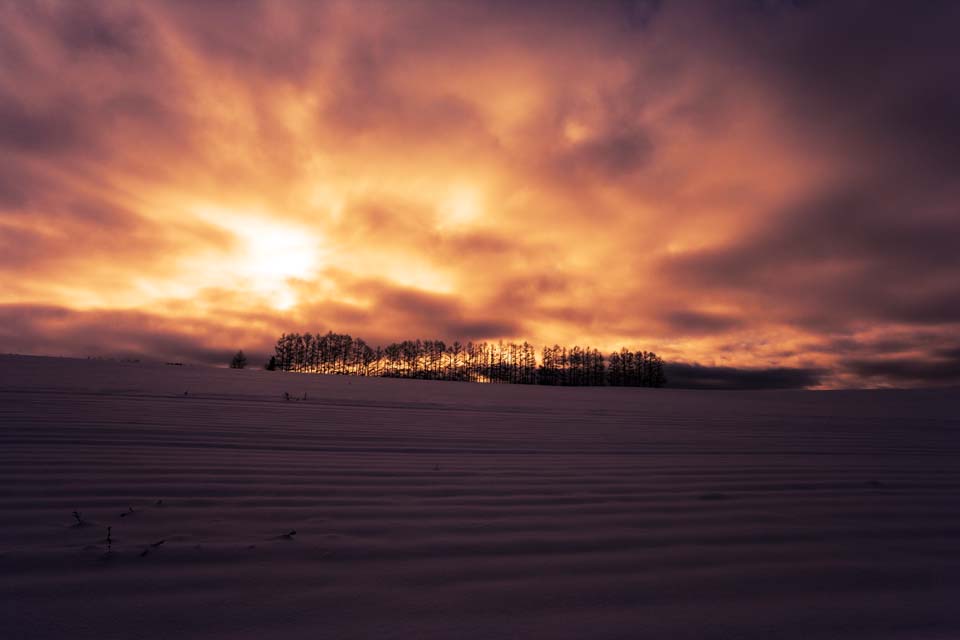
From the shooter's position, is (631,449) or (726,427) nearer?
(631,449)

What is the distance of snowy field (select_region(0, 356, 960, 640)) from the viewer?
1.51m

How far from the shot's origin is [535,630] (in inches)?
57.1

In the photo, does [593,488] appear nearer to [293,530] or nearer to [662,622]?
[662,622]

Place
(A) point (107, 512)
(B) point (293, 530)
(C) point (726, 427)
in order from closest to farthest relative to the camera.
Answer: (B) point (293, 530) < (A) point (107, 512) < (C) point (726, 427)

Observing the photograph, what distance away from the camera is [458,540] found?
212 centimetres

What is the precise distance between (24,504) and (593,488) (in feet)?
10.1

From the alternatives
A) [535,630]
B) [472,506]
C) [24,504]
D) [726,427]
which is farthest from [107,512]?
[726,427]

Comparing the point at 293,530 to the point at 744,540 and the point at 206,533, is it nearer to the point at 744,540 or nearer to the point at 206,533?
the point at 206,533

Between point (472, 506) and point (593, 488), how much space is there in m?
0.89

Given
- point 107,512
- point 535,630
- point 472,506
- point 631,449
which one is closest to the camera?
point 535,630

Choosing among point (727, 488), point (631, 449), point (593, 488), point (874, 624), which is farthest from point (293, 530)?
point (631, 449)

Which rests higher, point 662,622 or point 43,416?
point 43,416

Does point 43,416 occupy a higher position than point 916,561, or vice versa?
point 43,416

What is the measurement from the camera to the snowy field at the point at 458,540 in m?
1.51
